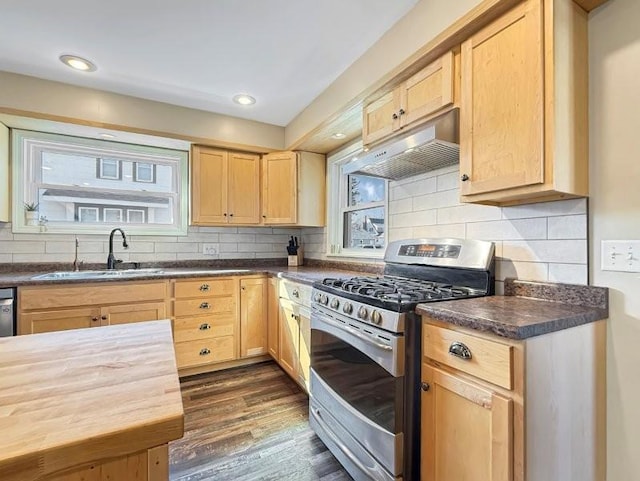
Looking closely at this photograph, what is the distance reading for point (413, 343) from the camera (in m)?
1.33

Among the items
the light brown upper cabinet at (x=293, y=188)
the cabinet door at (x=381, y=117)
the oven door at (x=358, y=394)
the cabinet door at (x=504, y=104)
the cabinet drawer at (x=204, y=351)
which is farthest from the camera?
the light brown upper cabinet at (x=293, y=188)

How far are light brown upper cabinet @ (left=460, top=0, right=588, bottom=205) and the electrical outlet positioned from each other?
2727mm

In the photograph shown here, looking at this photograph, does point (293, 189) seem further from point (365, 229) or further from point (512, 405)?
point (512, 405)

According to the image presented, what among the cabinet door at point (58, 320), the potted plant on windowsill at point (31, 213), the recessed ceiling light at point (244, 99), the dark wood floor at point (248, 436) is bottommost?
the dark wood floor at point (248, 436)

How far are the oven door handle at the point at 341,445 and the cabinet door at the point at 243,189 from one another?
2.03 metres

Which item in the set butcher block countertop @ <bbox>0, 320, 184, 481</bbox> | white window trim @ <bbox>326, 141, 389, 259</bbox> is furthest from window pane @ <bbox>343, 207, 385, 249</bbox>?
butcher block countertop @ <bbox>0, 320, 184, 481</bbox>

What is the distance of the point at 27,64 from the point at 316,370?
2.90 m

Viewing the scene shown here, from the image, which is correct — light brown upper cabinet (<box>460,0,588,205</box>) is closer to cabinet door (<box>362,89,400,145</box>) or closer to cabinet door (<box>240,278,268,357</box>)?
cabinet door (<box>362,89,400,145</box>)

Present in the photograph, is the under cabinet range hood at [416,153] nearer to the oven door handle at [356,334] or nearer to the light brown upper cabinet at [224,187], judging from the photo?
the oven door handle at [356,334]

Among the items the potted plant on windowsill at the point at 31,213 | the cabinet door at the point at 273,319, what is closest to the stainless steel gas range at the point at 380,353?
the cabinet door at the point at 273,319

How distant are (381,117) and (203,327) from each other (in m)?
2.22

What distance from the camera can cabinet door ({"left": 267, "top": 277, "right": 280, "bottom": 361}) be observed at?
9.27 ft

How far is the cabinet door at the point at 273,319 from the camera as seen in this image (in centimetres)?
282

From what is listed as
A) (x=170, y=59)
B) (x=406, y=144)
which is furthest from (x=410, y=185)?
(x=170, y=59)
